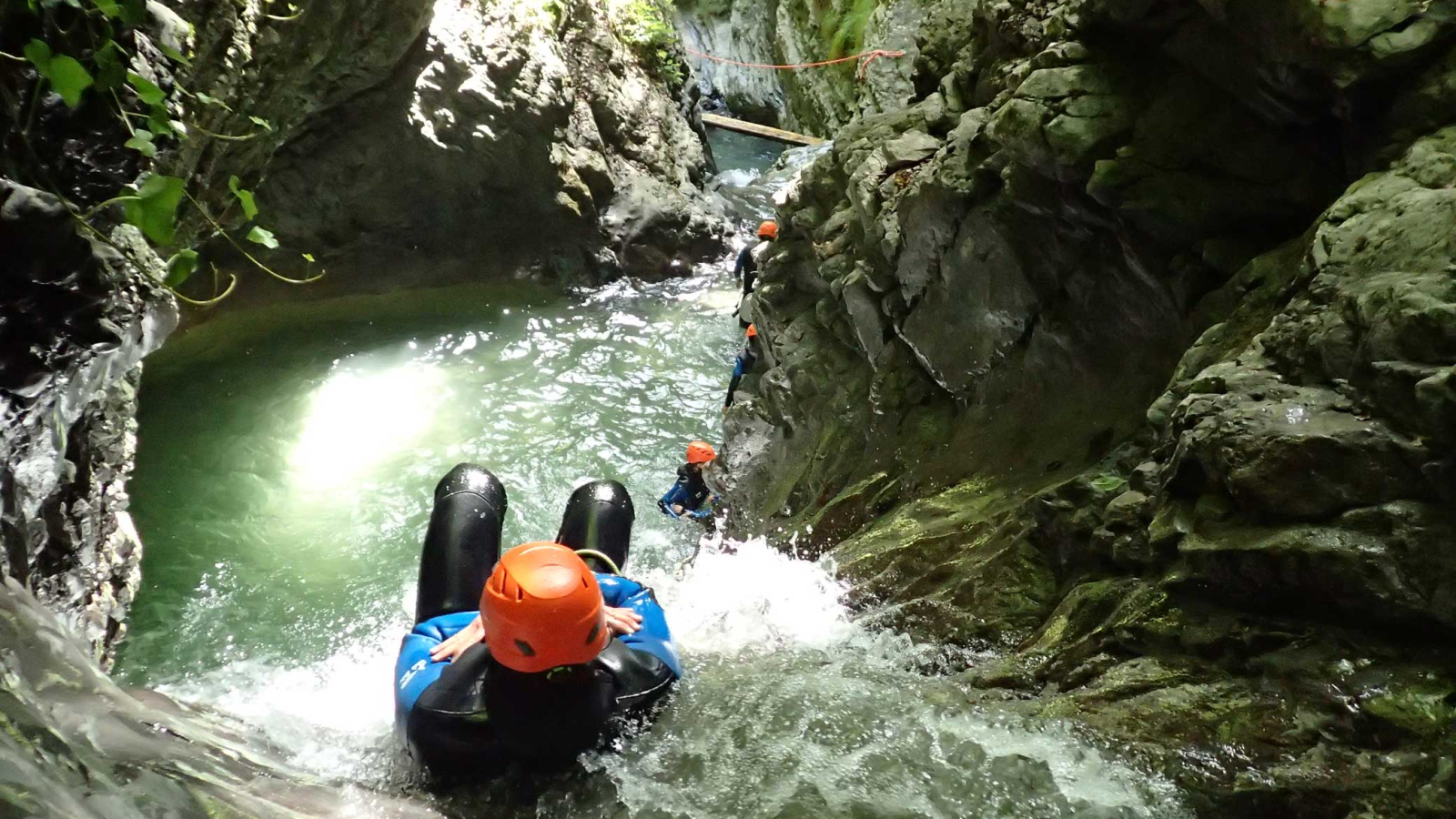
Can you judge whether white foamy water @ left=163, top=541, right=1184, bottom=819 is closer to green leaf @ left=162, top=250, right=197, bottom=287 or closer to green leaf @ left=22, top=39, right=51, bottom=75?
green leaf @ left=162, top=250, right=197, bottom=287

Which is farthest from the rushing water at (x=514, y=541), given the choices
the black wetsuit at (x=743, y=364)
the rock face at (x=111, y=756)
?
the black wetsuit at (x=743, y=364)

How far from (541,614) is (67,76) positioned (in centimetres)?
176

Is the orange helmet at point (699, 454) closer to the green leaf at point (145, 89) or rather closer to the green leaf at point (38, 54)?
the green leaf at point (145, 89)

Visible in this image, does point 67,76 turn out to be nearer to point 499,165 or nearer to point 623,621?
point 623,621

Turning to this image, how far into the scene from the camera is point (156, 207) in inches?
75.8

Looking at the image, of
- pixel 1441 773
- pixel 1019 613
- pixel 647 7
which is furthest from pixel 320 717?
pixel 647 7

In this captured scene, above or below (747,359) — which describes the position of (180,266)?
above

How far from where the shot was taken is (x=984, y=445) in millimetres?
3963

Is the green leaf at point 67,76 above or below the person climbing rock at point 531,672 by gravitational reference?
above

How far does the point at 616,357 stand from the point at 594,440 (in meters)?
1.61

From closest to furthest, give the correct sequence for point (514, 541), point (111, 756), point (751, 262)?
point (111, 756)
point (514, 541)
point (751, 262)

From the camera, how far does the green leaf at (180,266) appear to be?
2094 mm

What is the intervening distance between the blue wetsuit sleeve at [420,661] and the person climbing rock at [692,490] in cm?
276

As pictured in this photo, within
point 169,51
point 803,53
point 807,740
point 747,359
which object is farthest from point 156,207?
point 803,53
